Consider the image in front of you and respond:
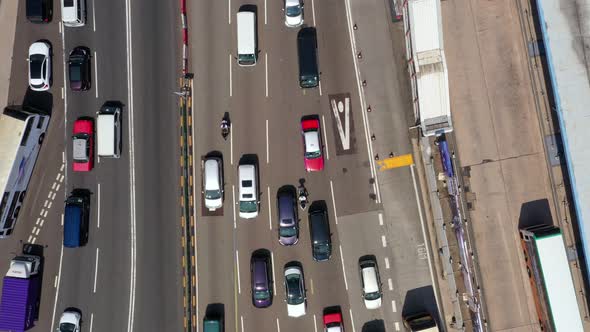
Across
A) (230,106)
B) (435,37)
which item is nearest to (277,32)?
(230,106)

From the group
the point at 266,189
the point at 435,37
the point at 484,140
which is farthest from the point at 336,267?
the point at 435,37

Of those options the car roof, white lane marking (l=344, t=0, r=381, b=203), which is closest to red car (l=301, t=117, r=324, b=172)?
white lane marking (l=344, t=0, r=381, b=203)

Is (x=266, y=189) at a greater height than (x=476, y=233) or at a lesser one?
greater

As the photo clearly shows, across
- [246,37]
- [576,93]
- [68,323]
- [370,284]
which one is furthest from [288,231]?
[576,93]

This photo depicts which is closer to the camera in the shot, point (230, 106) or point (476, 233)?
point (476, 233)

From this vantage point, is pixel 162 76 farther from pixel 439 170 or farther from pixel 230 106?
pixel 439 170

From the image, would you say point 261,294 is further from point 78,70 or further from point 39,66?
point 39,66

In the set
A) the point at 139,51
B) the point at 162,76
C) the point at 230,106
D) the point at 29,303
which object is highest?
the point at 139,51
